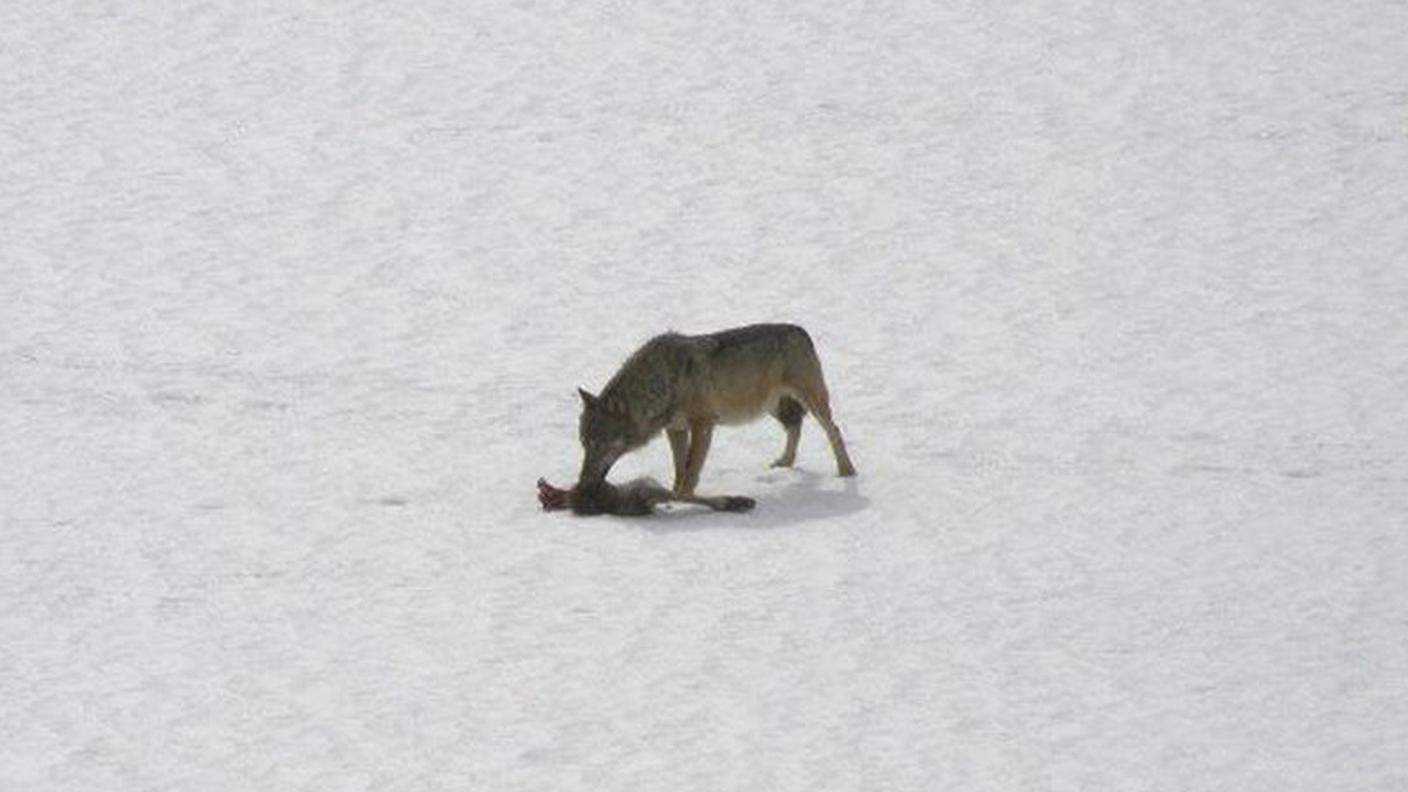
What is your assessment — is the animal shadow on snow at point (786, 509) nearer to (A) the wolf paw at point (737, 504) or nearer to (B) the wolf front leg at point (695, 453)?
(A) the wolf paw at point (737, 504)

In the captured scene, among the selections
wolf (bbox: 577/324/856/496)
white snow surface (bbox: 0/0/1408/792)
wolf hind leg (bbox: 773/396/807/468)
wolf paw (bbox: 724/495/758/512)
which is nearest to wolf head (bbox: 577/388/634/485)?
wolf (bbox: 577/324/856/496)

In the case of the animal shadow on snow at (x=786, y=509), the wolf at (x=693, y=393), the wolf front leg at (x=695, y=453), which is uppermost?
the wolf at (x=693, y=393)

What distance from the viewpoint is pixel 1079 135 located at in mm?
25125

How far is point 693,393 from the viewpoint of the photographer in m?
15.7

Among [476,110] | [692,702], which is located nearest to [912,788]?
[692,702]

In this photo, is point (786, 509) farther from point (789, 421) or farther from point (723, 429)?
point (723, 429)

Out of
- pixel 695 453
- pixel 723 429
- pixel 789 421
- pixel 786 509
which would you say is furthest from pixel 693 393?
pixel 723 429

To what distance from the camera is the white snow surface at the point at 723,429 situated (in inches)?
493

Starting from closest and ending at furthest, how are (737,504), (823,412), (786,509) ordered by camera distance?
(737,504), (786,509), (823,412)

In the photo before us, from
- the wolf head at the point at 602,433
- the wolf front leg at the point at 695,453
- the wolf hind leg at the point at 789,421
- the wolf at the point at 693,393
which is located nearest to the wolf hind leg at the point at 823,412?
the wolf at the point at 693,393

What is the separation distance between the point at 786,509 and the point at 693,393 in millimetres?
900

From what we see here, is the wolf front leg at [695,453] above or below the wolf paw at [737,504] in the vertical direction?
above

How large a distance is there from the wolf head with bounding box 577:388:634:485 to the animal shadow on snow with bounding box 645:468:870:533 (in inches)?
17.6

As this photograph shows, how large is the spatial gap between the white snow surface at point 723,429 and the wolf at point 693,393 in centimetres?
49
